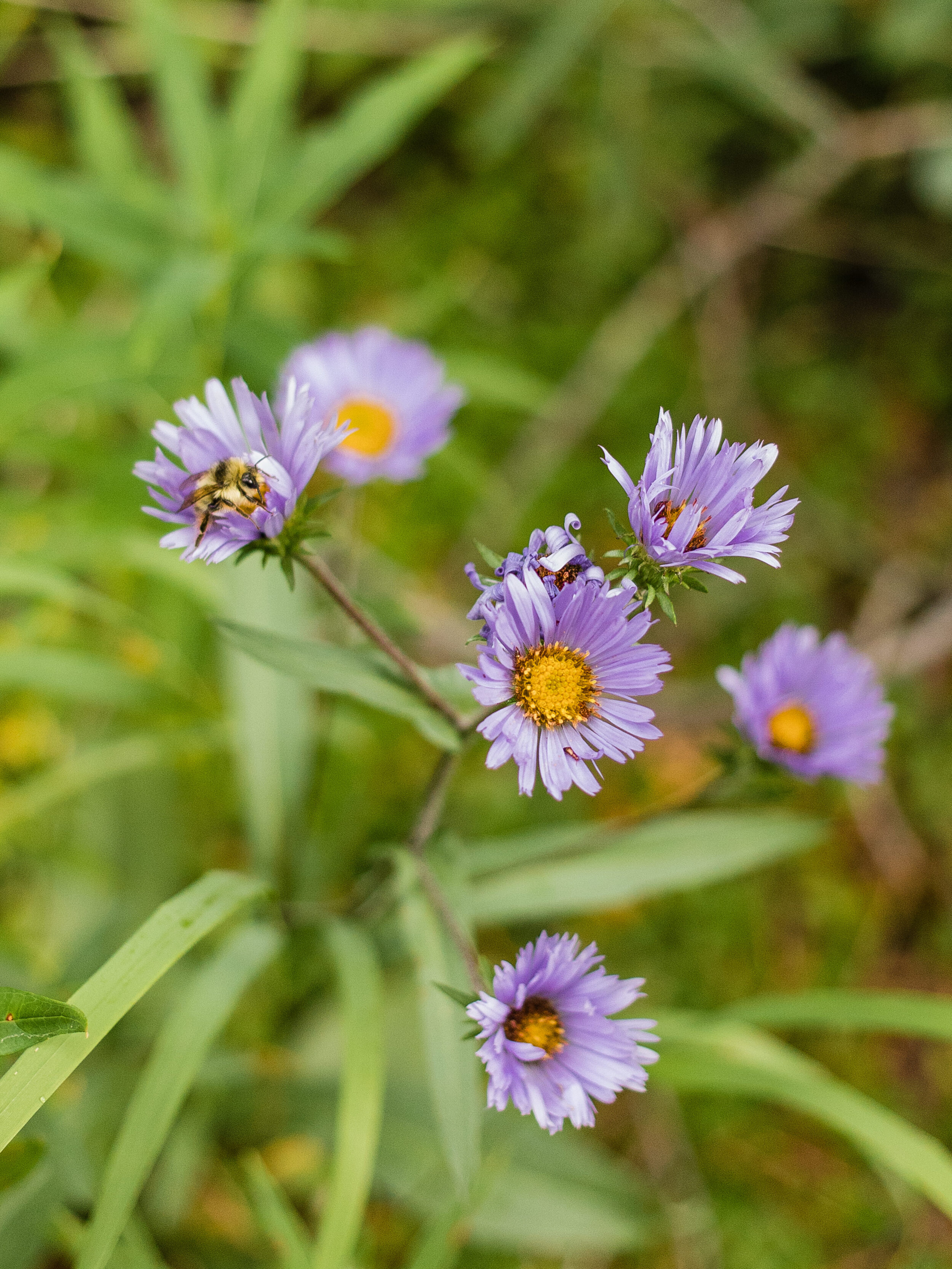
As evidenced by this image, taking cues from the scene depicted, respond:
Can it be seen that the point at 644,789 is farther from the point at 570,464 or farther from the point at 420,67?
the point at 420,67

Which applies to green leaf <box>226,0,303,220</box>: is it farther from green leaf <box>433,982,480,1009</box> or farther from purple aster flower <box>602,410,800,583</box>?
green leaf <box>433,982,480,1009</box>

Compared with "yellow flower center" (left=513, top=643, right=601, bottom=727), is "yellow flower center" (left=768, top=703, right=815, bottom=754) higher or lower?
A: higher

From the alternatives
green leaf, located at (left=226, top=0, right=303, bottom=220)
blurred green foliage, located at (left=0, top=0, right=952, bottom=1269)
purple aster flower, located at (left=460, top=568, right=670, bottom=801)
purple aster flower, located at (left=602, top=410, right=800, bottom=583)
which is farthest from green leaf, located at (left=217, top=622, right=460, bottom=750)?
green leaf, located at (left=226, top=0, right=303, bottom=220)

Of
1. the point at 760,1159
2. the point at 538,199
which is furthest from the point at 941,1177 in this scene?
the point at 538,199

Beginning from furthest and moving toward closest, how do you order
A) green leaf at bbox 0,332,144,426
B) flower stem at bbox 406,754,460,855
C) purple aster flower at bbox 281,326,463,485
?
purple aster flower at bbox 281,326,463,485, green leaf at bbox 0,332,144,426, flower stem at bbox 406,754,460,855

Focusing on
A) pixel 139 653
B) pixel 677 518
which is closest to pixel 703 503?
pixel 677 518

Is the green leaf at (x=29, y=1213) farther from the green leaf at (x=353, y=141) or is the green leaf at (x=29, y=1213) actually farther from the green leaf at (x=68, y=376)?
the green leaf at (x=353, y=141)

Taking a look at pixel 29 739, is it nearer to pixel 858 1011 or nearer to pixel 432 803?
pixel 432 803
